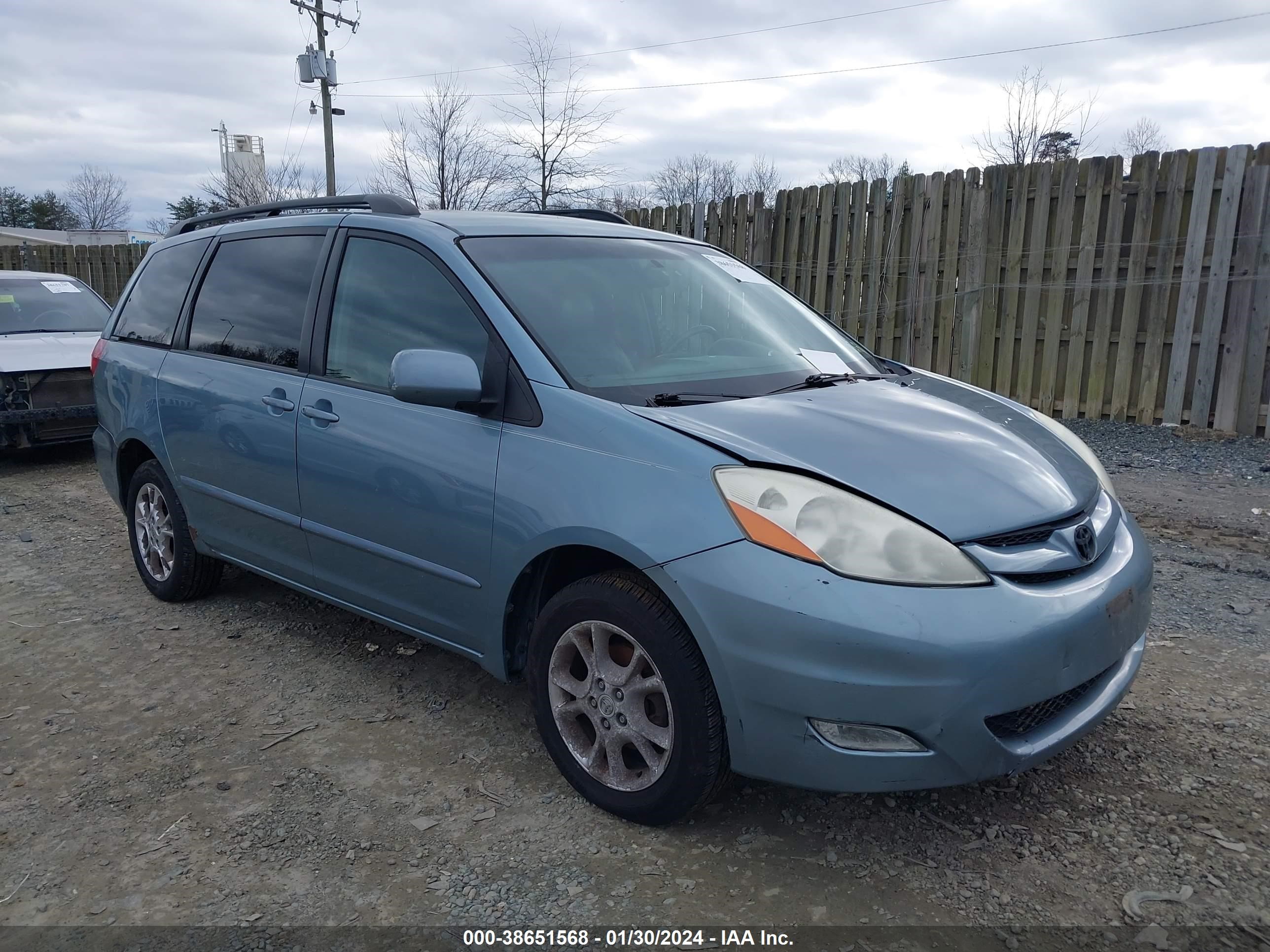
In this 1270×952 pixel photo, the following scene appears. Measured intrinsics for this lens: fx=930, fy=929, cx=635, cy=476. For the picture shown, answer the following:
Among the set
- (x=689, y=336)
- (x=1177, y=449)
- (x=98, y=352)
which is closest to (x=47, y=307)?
(x=98, y=352)

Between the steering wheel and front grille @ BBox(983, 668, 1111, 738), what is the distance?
5.29 ft

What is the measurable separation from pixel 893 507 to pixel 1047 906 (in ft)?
3.51

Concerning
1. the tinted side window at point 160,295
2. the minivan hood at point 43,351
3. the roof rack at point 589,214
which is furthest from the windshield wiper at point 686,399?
the minivan hood at point 43,351

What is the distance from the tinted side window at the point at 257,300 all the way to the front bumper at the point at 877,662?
2234mm

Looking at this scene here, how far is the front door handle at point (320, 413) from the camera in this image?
3.46 meters

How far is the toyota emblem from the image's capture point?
2.57 meters

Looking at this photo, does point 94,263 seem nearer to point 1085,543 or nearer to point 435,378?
point 435,378

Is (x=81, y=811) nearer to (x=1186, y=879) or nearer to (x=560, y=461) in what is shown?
(x=560, y=461)

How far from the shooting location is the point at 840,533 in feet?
7.74

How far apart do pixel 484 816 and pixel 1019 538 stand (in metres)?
1.75

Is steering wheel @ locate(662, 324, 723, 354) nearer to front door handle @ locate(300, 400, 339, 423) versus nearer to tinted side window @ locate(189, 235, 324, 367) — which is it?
front door handle @ locate(300, 400, 339, 423)

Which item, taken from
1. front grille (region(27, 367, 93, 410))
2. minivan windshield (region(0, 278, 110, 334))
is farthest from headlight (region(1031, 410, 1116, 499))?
minivan windshield (region(0, 278, 110, 334))

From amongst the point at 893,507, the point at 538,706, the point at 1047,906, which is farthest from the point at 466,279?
the point at 1047,906

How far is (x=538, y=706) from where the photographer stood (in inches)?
115
